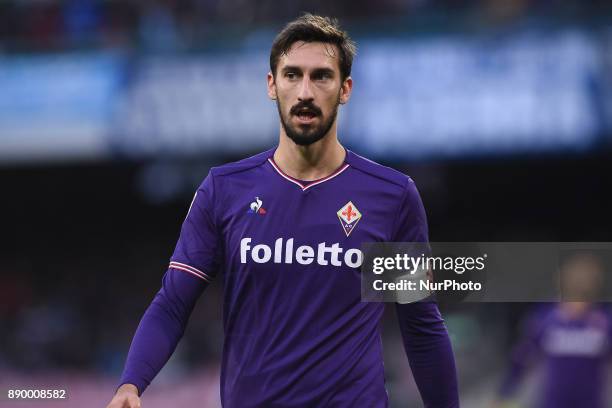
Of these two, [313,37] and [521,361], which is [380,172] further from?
[521,361]

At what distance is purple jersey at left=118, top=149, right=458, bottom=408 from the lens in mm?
3699

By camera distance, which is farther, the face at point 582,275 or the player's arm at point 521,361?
Result: the player's arm at point 521,361

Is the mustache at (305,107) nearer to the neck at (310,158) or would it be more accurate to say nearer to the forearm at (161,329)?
the neck at (310,158)

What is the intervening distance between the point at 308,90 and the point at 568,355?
6.15 m

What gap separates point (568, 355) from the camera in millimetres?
9227

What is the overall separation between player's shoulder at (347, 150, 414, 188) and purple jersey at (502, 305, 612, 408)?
18.3 feet

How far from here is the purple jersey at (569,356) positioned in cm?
907

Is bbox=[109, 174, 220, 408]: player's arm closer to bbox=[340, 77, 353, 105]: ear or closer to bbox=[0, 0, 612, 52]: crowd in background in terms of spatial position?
bbox=[340, 77, 353, 105]: ear

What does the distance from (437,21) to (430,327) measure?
34.3 ft

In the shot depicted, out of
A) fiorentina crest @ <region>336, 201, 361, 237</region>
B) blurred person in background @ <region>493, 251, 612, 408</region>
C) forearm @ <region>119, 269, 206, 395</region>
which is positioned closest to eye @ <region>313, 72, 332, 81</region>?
fiorentina crest @ <region>336, 201, 361, 237</region>

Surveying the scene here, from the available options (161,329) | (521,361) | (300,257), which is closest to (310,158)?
(300,257)

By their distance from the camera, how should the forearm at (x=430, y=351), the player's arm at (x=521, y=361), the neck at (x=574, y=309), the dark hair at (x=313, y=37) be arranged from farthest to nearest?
the player's arm at (x=521, y=361) → the neck at (x=574, y=309) → the forearm at (x=430, y=351) → the dark hair at (x=313, y=37)

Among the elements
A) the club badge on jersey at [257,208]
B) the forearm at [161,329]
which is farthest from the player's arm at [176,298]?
the club badge on jersey at [257,208]

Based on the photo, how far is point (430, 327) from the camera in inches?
156
